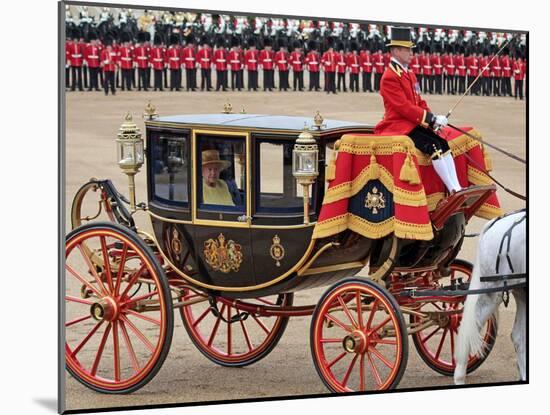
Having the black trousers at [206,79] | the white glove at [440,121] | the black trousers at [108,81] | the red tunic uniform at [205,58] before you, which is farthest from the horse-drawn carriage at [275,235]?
the black trousers at [206,79]

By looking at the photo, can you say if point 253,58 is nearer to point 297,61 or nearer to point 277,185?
point 297,61

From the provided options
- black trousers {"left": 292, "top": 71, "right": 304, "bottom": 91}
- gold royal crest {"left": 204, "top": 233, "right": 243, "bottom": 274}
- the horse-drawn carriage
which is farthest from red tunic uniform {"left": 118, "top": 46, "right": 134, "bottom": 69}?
gold royal crest {"left": 204, "top": 233, "right": 243, "bottom": 274}

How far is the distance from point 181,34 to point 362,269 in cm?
218

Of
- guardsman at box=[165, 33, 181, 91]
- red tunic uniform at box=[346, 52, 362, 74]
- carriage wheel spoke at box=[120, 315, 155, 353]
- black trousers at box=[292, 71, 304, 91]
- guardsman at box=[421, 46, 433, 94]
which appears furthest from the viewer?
black trousers at box=[292, 71, 304, 91]

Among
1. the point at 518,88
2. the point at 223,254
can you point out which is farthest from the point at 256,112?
the point at 518,88

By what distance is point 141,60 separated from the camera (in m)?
13.1

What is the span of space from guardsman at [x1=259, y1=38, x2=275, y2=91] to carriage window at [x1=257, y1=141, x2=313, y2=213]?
1.29 m

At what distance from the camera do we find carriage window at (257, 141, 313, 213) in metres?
12.0

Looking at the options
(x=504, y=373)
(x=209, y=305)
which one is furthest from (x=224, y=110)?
(x=504, y=373)

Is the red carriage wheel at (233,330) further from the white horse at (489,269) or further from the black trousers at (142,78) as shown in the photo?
the black trousers at (142,78)

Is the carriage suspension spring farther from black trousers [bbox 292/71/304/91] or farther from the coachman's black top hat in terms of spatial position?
the coachman's black top hat

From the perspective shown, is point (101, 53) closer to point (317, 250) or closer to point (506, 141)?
point (317, 250)

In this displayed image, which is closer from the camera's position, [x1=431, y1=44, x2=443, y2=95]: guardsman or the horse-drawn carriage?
the horse-drawn carriage

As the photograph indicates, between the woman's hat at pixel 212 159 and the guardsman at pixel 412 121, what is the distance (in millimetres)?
1052
